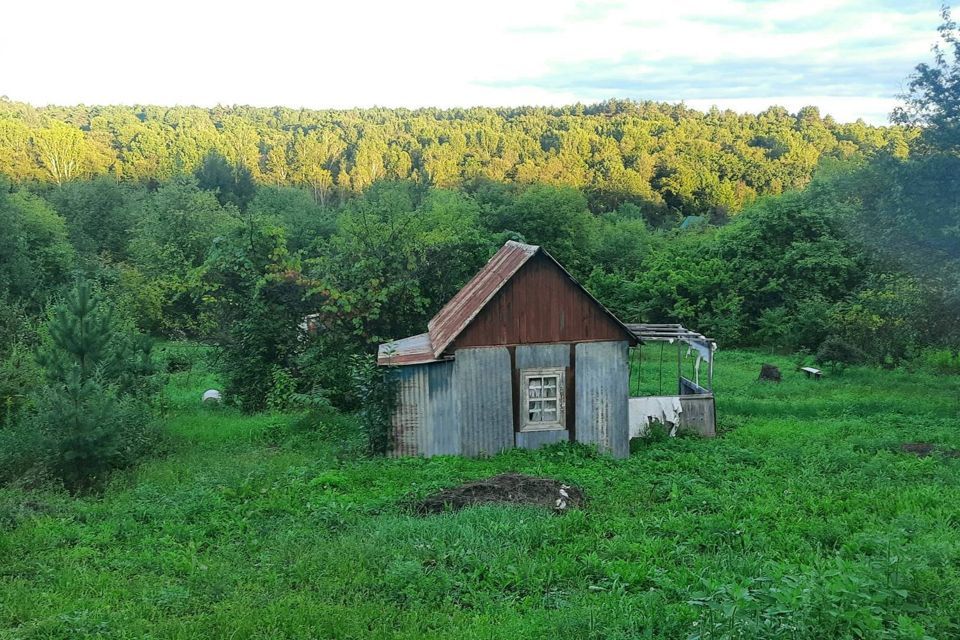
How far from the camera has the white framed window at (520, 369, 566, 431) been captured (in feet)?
52.1

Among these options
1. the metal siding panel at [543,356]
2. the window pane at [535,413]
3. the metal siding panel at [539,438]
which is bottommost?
the metal siding panel at [539,438]

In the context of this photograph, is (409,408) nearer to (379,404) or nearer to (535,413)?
(379,404)

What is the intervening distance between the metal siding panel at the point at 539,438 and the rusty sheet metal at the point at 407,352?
2607 millimetres

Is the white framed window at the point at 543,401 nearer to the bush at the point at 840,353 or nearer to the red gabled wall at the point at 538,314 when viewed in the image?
the red gabled wall at the point at 538,314

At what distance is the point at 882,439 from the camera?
16.2 m

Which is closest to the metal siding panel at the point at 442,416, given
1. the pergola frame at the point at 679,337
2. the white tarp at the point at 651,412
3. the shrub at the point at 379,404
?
the shrub at the point at 379,404

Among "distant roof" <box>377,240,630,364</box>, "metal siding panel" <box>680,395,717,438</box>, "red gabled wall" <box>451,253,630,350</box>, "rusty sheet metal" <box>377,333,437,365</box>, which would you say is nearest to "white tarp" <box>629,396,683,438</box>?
"metal siding panel" <box>680,395,717,438</box>

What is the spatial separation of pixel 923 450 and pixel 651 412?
571 centimetres

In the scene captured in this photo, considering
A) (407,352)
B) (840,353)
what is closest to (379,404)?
(407,352)

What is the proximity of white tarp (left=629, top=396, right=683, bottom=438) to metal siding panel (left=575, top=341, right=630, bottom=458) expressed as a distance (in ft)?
3.59

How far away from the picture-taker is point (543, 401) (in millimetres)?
15992

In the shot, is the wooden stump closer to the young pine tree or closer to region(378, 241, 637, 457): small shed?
region(378, 241, 637, 457): small shed

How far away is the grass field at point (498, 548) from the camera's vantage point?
282 inches

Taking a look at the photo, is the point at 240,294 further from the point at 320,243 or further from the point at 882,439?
the point at 882,439
